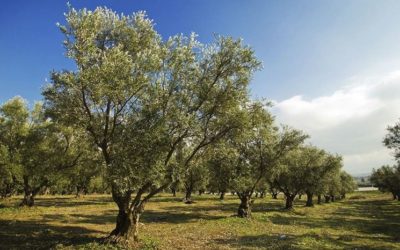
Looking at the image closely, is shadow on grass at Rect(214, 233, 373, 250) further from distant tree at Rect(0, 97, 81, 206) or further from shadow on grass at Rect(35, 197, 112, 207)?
shadow on grass at Rect(35, 197, 112, 207)

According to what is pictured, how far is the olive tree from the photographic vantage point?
2836 cm

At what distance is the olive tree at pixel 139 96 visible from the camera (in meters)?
28.4

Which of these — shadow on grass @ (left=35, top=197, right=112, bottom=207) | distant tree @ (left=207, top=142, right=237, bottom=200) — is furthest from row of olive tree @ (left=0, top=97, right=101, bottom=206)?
distant tree @ (left=207, top=142, right=237, bottom=200)

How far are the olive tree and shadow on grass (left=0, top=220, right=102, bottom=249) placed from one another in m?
4.39

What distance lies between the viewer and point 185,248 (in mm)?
31219

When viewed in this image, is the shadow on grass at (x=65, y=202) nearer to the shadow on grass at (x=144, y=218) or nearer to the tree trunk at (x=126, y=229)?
the shadow on grass at (x=144, y=218)

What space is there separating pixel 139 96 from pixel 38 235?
1659 cm

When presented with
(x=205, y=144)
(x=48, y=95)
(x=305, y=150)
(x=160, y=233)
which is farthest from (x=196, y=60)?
(x=305, y=150)

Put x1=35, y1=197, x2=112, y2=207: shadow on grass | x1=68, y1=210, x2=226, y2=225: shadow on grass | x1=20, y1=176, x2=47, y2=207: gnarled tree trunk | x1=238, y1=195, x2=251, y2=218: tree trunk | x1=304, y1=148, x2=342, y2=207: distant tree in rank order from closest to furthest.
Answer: x1=68, y1=210, x2=226, y2=225: shadow on grass → x1=238, y1=195, x2=251, y2=218: tree trunk → x1=20, y1=176, x2=47, y2=207: gnarled tree trunk → x1=35, y1=197, x2=112, y2=207: shadow on grass → x1=304, y1=148, x2=342, y2=207: distant tree

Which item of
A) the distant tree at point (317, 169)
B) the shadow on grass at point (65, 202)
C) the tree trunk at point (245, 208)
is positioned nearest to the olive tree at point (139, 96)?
the tree trunk at point (245, 208)

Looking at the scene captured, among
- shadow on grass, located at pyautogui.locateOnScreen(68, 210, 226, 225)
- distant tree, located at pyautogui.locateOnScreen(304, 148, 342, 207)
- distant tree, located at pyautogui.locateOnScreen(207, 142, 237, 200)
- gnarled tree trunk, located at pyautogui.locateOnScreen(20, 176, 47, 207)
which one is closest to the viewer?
shadow on grass, located at pyautogui.locateOnScreen(68, 210, 226, 225)

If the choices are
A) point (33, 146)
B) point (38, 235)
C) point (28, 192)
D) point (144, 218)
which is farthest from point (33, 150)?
point (38, 235)

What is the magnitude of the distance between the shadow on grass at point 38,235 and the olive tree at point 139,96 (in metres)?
4.39

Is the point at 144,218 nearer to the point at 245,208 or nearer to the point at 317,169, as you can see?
the point at 245,208
